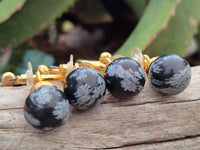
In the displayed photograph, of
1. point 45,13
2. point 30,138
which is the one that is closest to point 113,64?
point 30,138

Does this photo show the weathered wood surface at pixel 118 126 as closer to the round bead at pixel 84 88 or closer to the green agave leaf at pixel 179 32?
the round bead at pixel 84 88

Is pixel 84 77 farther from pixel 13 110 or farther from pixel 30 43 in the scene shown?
pixel 30 43

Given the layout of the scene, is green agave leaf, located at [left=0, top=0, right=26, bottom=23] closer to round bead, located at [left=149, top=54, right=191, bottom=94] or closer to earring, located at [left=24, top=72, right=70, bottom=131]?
earring, located at [left=24, top=72, right=70, bottom=131]

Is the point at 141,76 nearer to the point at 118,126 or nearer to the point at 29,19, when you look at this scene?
the point at 118,126

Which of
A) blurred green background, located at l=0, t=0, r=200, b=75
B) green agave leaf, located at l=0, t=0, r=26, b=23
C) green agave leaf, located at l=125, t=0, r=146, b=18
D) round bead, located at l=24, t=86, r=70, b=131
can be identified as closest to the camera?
round bead, located at l=24, t=86, r=70, b=131

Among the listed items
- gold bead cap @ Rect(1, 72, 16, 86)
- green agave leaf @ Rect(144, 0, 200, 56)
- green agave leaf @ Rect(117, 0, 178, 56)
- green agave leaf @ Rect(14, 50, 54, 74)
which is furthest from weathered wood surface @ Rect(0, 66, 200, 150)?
green agave leaf @ Rect(14, 50, 54, 74)

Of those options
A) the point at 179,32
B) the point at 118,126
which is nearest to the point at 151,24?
the point at 179,32

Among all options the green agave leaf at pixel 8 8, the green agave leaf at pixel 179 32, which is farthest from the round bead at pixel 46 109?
the green agave leaf at pixel 179 32
